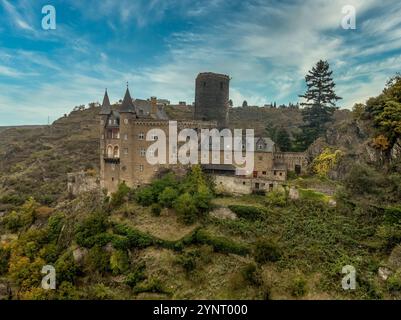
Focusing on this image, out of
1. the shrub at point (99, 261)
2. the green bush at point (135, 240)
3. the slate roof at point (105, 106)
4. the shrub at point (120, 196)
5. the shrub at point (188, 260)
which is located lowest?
the shrub at point (99, 261)

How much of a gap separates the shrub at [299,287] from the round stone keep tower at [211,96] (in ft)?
83.3

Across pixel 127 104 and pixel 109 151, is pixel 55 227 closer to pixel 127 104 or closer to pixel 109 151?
pixel 109 151

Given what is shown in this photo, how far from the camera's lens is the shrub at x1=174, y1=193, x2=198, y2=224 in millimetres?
29031

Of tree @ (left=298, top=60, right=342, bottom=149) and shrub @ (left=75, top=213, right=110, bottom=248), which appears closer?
shrub @ (left=75, top=213, right=110, bottom=248)

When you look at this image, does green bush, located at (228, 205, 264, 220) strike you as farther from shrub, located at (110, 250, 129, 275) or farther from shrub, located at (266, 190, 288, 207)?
shrub, located at (110, 250, 129, 275)

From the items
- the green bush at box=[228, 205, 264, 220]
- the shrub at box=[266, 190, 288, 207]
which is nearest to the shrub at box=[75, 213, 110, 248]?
the green bush at box=[228, 205, 264, 220]

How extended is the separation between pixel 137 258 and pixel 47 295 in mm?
6837

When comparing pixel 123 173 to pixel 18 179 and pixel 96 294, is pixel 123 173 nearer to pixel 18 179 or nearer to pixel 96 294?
pixel 96 294

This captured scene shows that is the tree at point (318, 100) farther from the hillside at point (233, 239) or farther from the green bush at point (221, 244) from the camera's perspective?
the green bush at point (221, 244)

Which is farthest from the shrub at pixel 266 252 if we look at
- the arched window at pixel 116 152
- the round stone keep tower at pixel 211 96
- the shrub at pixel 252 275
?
the round stone keep tower at pixel 211 96

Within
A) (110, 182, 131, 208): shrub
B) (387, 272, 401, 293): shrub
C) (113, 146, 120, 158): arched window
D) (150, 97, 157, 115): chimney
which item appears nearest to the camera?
(387, 272, 401, 293): shrub

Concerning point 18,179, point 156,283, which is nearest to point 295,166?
point 156,283

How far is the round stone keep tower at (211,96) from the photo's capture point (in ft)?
146

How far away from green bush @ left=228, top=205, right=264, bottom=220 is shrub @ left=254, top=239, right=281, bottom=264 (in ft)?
15.3
